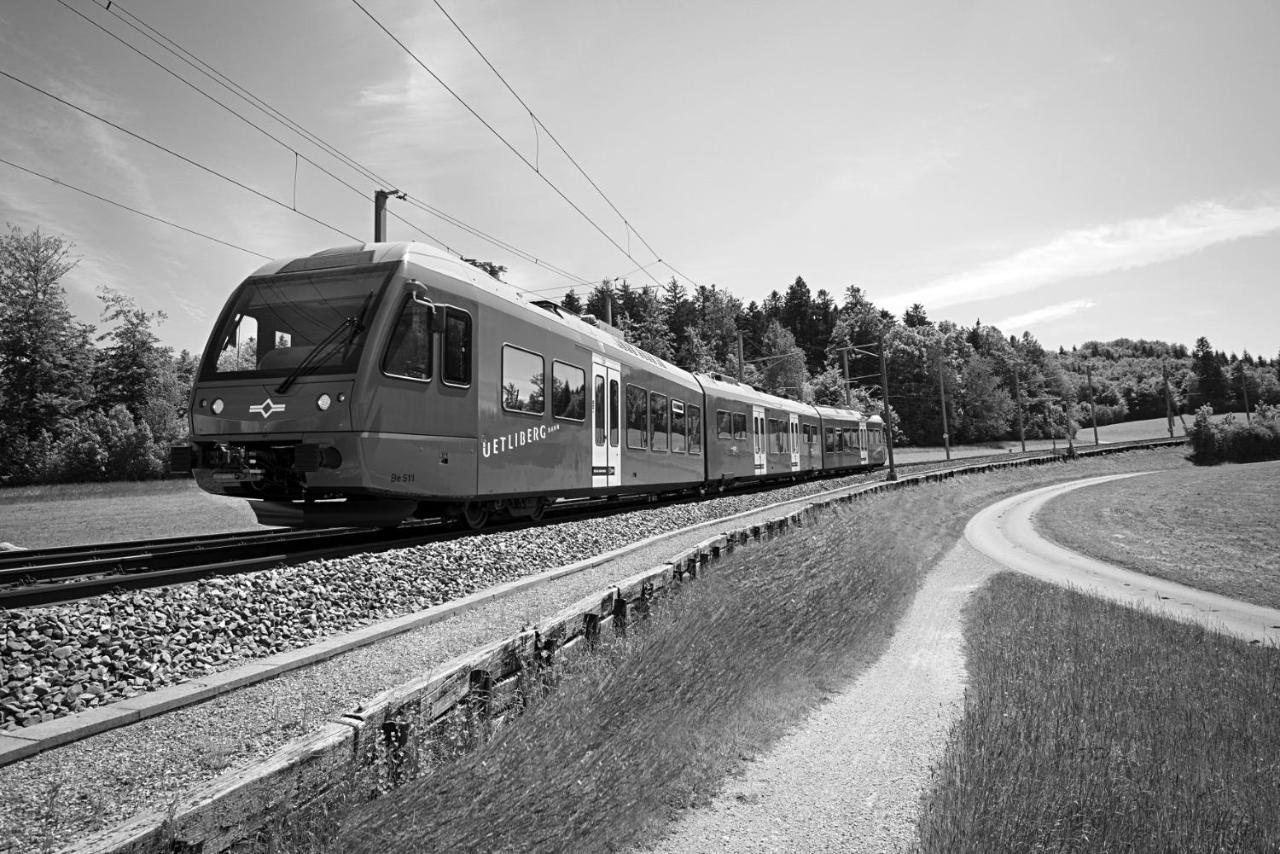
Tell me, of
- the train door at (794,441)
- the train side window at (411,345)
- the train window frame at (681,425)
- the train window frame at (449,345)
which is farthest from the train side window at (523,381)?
the train door at (794,441)

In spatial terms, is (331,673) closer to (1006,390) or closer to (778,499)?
(778,499)

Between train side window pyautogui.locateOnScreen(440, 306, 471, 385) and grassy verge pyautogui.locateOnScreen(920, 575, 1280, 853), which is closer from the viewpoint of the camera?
grassy verge pyautogui.locateOnScreen(920, 575, 1280, 853)

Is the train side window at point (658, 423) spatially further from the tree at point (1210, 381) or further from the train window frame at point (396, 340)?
the tree at point (1210, 381)

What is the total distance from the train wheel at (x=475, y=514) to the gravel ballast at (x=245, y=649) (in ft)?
4.39

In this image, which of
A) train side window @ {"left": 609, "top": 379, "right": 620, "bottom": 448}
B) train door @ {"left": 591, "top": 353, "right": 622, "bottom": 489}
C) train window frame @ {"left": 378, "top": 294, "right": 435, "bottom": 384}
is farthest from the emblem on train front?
train side window @ {"left": 609, "top": 379, "right": 620, "bottom": 448}

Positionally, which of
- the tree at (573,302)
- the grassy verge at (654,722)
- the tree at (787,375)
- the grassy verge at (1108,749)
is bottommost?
the grassy verge at (1108,749)

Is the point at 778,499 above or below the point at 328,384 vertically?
below

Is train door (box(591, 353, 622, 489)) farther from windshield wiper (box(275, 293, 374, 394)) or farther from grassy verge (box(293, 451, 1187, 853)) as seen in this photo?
windshield wiper (box(275, 293, 374, 394))

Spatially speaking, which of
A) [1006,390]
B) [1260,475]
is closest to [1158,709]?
[1260,475]

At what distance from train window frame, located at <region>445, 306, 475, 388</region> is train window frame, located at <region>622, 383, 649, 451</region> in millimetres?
6214

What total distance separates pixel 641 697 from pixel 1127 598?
797 inches

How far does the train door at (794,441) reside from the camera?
31.9 metres

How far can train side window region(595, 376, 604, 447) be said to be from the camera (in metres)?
14.8

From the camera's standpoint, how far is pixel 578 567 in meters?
9.75
